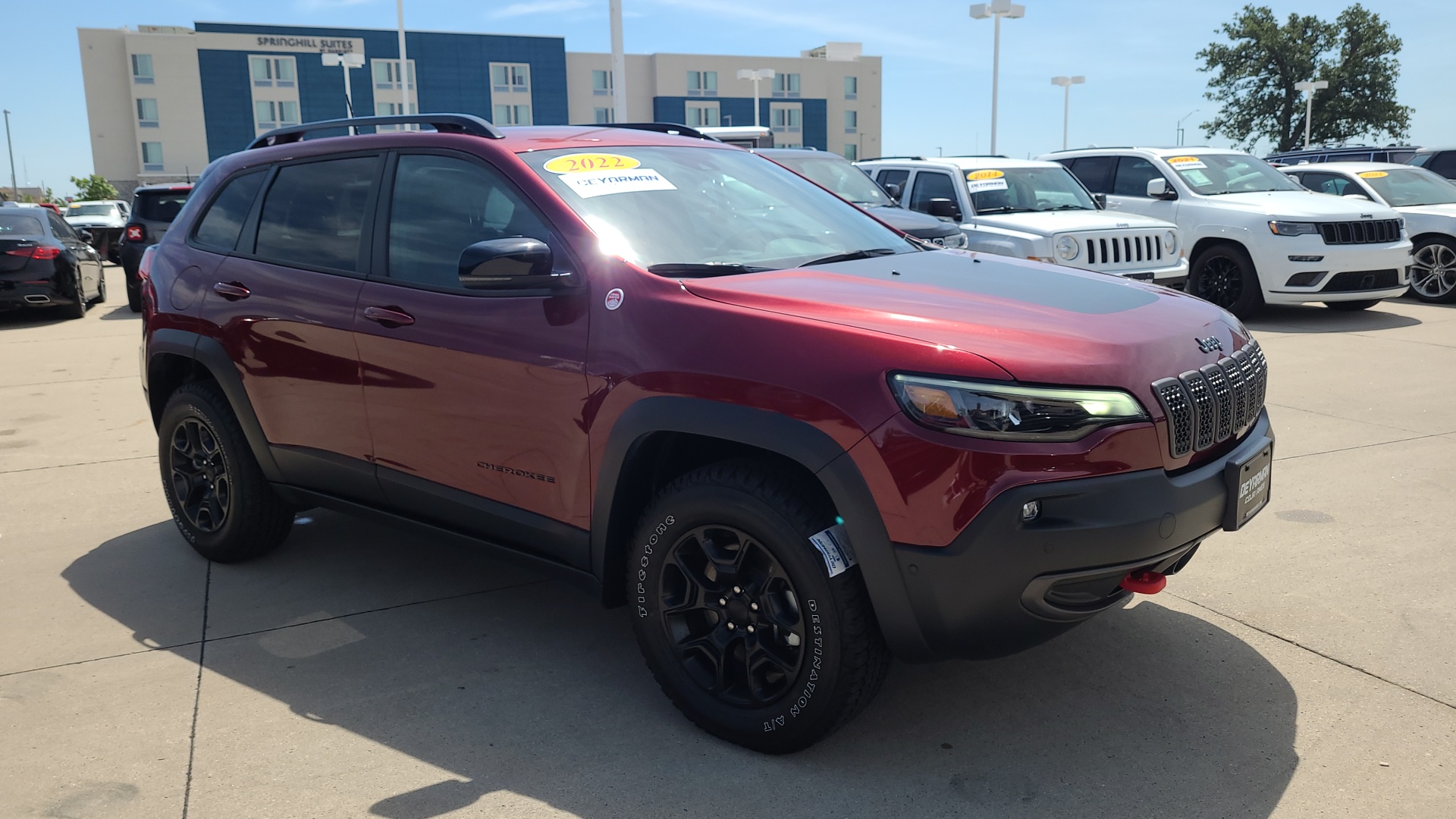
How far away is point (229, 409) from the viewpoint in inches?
180

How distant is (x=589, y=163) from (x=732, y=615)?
61.9 inches

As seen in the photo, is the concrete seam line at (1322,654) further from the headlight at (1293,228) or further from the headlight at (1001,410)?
the headlight at (1293,228)

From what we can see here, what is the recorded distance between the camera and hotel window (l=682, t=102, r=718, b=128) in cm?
7404

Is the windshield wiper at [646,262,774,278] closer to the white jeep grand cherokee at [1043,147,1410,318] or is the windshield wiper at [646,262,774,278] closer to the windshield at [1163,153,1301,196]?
the white jeep grand cherokee at [1043,147,1410,318]

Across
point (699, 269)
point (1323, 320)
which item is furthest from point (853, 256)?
point (1323, 320)

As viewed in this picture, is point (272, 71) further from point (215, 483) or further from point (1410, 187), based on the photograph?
point (215, 483)

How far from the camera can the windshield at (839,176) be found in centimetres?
1108

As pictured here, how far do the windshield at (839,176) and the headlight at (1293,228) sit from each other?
3843mm

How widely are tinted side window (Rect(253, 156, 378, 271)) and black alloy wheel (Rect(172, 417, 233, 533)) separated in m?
0.86

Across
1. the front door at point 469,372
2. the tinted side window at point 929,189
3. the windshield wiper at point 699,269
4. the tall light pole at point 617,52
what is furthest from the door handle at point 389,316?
the tall light pole at point 617,52

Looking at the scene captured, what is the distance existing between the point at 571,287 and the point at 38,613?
2.66 m

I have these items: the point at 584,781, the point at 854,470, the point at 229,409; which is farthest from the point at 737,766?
the point at 229,409

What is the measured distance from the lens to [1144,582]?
2805mm

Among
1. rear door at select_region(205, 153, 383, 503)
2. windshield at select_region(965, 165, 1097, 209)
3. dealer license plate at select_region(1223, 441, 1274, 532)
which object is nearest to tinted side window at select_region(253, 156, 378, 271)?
rear door at select_region(205, 153, 383, 503)
